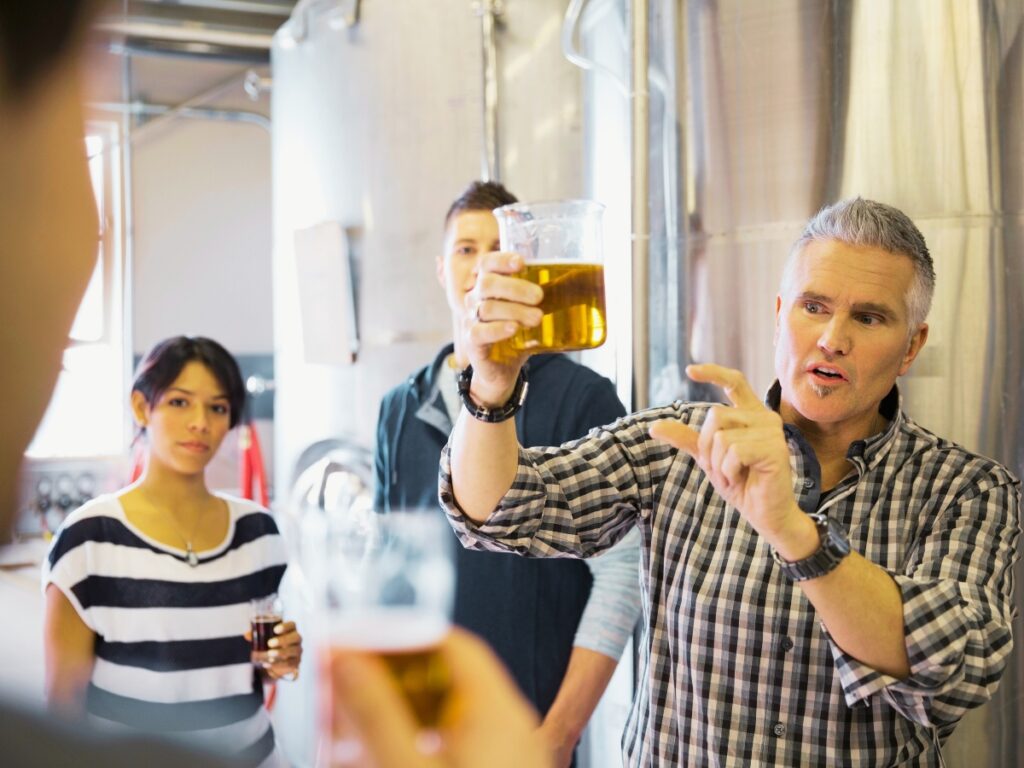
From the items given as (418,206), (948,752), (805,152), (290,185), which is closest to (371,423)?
(418,206)

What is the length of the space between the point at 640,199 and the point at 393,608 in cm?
201

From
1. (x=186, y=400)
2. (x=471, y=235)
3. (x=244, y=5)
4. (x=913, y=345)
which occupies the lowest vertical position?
(x=186, y=400)

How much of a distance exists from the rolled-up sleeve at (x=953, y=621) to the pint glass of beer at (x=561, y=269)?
514 millimetres

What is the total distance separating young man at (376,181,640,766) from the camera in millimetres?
2209

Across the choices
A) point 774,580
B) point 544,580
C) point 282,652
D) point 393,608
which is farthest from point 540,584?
point 393,608

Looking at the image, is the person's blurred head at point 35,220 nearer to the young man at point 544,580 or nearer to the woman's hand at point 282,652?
the young man at point 544,580

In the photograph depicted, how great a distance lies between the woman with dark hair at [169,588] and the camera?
2.30 meters

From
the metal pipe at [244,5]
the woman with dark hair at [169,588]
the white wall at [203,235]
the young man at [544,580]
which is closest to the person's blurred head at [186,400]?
the woman with dark hair at [169,588]

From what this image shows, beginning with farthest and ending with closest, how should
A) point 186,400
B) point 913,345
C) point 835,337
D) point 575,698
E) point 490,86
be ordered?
point 490,86, point 186,400, point 575,698, point 913,345, point 835,337

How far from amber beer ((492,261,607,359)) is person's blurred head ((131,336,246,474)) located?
1.53m

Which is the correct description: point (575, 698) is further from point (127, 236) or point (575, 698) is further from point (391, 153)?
point (127, 236)

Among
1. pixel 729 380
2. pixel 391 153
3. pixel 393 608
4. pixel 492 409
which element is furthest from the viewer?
pixel 391 153

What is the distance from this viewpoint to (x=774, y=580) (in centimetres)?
160

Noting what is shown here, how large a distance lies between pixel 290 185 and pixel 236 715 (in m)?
2.18
